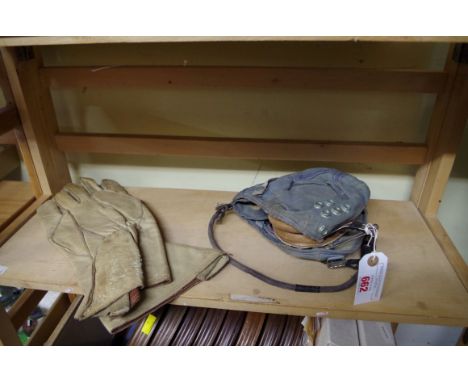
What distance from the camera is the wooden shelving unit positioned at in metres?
0.65

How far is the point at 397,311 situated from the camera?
24.5 inches

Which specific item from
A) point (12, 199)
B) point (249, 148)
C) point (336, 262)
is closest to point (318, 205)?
point (336, 262)

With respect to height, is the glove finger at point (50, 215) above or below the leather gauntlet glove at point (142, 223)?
below

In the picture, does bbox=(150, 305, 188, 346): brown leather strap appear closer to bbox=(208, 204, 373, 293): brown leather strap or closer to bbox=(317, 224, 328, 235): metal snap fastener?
bbox=(208, 204, 373, 293): brown leather strap

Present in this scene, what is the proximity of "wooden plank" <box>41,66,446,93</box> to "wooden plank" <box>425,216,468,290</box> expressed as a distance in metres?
0.34

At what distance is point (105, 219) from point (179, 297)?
30 centimetres

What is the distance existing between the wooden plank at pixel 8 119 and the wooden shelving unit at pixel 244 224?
17 millimetres

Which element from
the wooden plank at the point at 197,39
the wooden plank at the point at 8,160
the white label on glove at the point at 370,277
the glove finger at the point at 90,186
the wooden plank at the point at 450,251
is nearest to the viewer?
the wooden plank at the point at 197,39

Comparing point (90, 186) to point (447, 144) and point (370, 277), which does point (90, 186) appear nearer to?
point (370, 277)

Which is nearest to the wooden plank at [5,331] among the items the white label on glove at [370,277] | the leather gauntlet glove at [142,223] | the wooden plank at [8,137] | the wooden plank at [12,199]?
the wooden plank at [12,199]

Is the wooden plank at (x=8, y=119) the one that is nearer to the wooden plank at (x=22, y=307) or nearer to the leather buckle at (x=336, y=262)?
the wooden plank at (x=22, y=307)

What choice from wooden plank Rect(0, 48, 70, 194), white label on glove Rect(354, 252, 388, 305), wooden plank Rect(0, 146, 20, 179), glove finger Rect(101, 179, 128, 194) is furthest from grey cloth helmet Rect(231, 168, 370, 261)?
wooden plank Rect(0, 146, 20, 179)

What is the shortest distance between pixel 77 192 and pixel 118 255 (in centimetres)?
33

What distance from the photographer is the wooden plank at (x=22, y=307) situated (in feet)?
3.24
